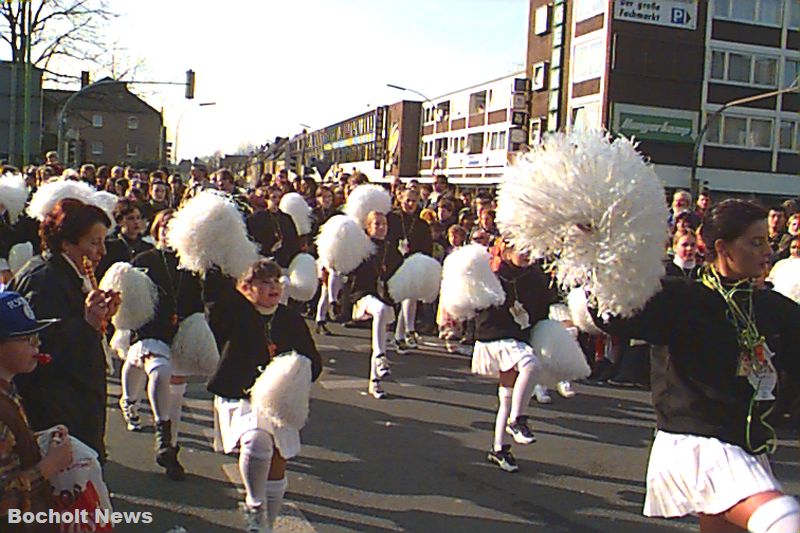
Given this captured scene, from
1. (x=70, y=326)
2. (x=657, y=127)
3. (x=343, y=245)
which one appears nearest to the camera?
(x=70, y=326)

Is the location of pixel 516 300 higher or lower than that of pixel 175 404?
higher

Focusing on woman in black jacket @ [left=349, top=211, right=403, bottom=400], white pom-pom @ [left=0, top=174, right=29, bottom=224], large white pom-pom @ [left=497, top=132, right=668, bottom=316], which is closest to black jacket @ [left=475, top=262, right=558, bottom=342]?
woman in black jacket @ [left=349, top=211, right=403, bottom=400]

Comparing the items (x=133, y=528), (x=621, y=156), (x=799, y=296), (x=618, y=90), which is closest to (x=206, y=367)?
(x=133, y=528)

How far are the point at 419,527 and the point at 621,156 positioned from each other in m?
2.87

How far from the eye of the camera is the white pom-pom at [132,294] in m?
5.86

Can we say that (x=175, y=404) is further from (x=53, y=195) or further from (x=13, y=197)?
(x=13, y=197)

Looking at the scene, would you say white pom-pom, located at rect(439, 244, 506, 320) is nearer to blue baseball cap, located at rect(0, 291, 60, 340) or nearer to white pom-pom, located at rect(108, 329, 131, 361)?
white pom-pom, located at rect(108, 329, 131, 361)

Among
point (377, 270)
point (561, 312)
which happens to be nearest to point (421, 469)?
point (561, 312)

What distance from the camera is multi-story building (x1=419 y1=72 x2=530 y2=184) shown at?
53156 mm

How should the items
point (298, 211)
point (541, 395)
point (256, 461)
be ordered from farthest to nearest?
point (298, 211)
point (541, 395)
point (256, 461)

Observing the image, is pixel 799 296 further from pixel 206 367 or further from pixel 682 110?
pixel 682 110

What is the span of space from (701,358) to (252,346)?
2483mm

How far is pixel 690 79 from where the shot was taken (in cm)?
4547

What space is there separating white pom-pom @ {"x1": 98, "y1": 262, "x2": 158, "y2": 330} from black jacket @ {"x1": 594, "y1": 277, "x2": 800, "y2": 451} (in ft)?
11.8
